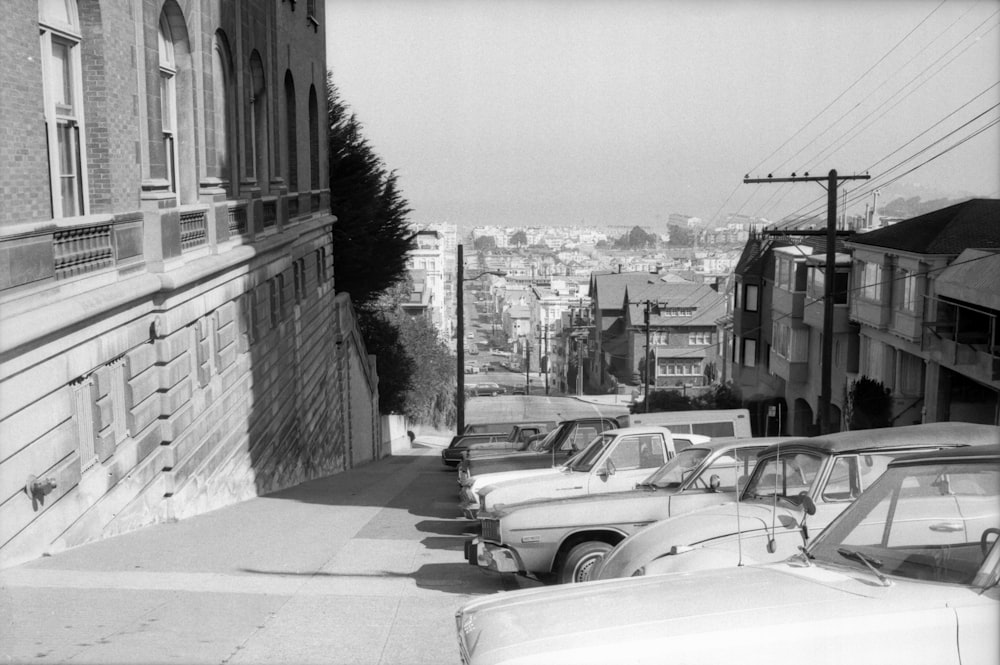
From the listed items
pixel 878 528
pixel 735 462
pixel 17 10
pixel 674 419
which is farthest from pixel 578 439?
pixel 878 528

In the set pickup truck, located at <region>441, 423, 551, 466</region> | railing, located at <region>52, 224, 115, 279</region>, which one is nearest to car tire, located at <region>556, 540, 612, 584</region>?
railing, located at <region>52, 224, 115, 279</region>

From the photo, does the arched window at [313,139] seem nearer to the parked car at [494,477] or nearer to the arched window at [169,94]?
the arched window at [169,94]

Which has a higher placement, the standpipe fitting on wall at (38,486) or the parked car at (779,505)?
the parked car at (779,505)

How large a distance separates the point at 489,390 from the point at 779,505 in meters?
92.9

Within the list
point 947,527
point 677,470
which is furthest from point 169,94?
point 947,527

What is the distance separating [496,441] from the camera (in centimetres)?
2970

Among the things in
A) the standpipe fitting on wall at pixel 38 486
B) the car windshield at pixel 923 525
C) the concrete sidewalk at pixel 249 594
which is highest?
the car windshield at pixel 923 525

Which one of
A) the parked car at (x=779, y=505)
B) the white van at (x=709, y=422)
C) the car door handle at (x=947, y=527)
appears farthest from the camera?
the white van at (x=709, y=422)

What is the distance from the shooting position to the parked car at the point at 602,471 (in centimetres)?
1234

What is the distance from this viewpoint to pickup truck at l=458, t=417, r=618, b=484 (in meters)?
17.7

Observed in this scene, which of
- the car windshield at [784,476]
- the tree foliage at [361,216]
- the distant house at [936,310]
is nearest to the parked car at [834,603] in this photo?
the car windshield at [784,476]

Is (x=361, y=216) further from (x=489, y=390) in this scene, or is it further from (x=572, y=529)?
(x=489, y=390)

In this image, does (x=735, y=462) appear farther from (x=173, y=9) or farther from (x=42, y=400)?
(x=173, y=9)

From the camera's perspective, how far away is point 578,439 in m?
18.5
